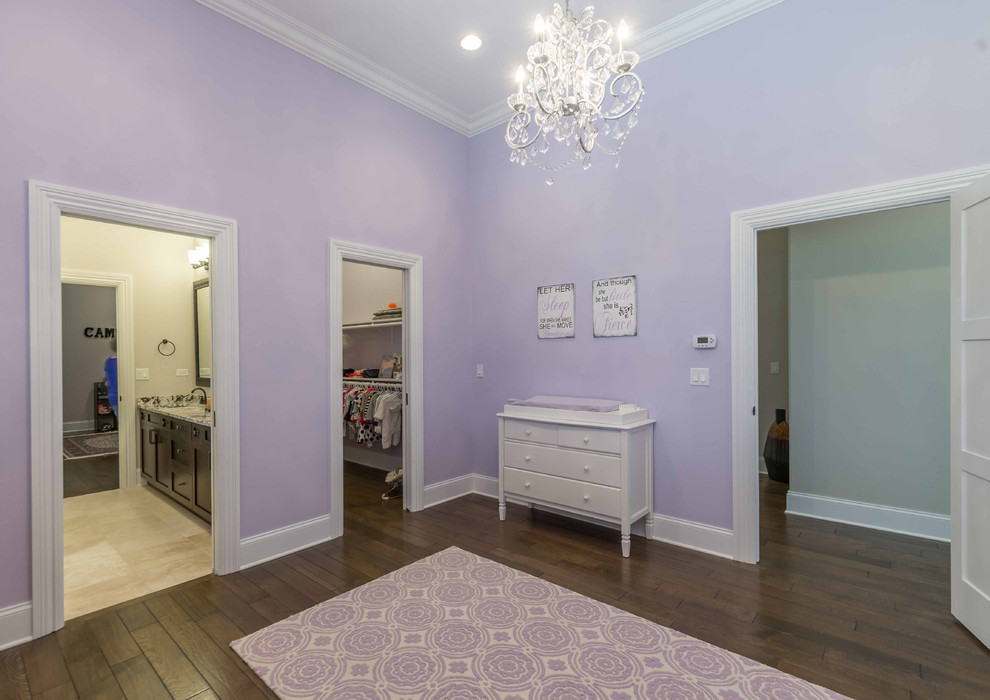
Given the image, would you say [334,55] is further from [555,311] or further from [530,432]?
[530,432]

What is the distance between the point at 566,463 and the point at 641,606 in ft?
3.67

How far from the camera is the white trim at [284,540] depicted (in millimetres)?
3064

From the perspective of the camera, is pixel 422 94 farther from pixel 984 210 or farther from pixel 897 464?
pixel 897 464

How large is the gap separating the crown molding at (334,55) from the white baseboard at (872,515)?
4.47 meters

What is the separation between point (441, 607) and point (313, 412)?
1.64 m

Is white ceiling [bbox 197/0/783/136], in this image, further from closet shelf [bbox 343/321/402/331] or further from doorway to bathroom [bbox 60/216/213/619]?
closet shelf [bbox 343/321/402/331]

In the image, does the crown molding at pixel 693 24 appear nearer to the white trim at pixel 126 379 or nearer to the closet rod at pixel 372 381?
the closet rod at pixel 372 381

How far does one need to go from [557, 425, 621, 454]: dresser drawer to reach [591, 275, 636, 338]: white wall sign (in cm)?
Result: 80

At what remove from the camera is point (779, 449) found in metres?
4.67

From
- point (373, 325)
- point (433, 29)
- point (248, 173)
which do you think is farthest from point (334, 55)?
point (373, 325)

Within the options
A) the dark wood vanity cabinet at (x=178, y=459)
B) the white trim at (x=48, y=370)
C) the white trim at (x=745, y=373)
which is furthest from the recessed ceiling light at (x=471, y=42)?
the dark wood vanity cabinet at (x=178, y=459)

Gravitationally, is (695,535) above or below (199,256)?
below

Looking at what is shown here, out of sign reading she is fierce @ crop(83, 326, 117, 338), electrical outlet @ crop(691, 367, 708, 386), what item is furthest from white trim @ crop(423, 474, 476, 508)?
sign reading she is fierce @ crop(83, 326, 117, 338)

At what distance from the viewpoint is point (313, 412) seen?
11.2 ft
